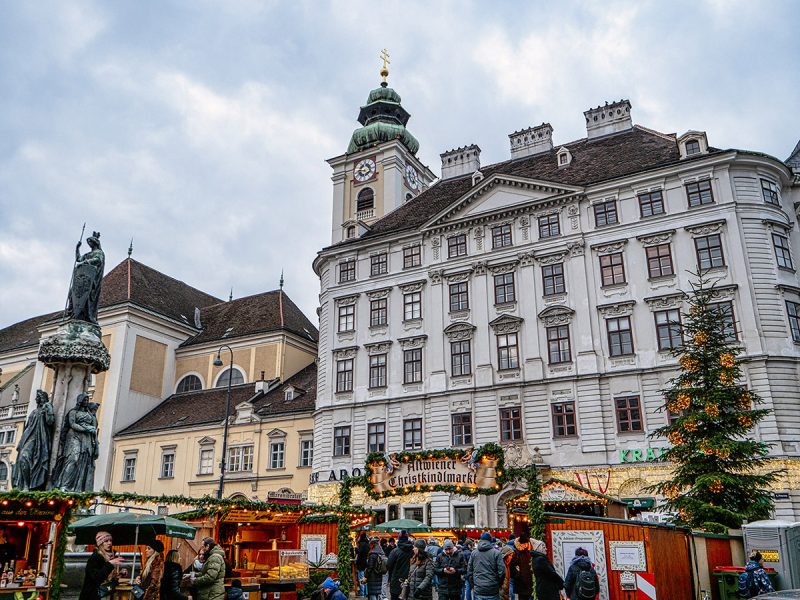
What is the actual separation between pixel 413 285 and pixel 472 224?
14.4 feet

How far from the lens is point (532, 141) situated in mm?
43062

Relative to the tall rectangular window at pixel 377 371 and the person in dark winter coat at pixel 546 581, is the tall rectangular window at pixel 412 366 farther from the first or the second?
the person in dark winter coat at pixel 546 581

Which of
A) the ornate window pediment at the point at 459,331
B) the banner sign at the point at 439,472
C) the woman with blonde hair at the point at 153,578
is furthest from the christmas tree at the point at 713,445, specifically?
the woman with blonde hair at the point at 153,578

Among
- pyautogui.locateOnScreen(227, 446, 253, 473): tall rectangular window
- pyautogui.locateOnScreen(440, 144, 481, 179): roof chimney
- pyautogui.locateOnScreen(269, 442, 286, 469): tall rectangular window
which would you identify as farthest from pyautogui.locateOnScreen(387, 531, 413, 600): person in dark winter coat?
pyautogui.locateOnScreen(440, 144, 481, 179): roof chimney

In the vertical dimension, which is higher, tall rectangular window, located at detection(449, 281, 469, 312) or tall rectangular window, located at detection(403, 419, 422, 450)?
tall rectangular window, located at detection(449, 281, 469, 312)

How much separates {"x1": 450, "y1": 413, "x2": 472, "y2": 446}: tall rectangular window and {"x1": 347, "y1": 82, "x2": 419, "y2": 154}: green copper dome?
24096mm

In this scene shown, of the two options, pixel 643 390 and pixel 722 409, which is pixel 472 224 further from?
pixel 722 409

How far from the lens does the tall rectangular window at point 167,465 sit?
45.8 meters

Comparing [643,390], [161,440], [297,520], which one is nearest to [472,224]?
[643,390]

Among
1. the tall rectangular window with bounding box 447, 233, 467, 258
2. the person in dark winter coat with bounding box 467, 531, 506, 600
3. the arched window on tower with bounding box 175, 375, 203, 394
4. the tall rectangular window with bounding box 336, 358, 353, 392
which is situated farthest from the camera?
the arched window on tower with bounding box 175, 375, 203, 394

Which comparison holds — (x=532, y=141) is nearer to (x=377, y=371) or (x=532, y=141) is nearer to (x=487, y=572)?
(x=377, y=371)

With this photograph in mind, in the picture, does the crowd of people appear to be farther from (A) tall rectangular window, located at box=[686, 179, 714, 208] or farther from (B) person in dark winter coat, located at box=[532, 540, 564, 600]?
(A) tall rectangular window, located at box=[686, 179, 714, 208]

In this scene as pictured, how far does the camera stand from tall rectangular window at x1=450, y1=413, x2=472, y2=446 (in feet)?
110

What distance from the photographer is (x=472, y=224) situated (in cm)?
3691
